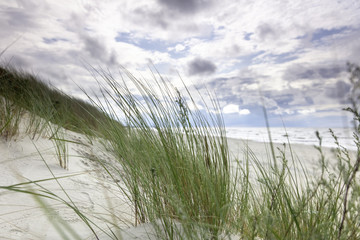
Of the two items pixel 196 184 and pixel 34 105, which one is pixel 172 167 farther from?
pixel 34 105

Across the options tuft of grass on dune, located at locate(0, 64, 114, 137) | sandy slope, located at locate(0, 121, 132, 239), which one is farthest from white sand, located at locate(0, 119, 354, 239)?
tuft of grass on dune, located at locate(0, 64, 114, 137)

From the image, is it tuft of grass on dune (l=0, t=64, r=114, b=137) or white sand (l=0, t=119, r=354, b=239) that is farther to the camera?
tuft of grass on dune (l=0, t=64, r=114, b=137)

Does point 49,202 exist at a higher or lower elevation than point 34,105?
lower

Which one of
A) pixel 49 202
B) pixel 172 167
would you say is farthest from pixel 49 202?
pixel 172 167

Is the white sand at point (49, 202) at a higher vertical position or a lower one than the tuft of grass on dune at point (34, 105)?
lower

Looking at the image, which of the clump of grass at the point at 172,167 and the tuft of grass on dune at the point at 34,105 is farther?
the tuft of grass on dune at the point at 34,105

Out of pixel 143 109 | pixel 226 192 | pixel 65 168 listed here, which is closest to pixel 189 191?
pixel 226 192

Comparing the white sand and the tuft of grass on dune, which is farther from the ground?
the tuft of grass on dune

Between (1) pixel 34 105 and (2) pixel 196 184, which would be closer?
(2) pixel 196 184

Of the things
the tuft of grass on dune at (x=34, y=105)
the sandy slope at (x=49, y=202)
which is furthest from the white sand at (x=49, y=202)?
the tuft of grass on dune at (x=34, y=105)

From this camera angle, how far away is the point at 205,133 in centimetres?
185

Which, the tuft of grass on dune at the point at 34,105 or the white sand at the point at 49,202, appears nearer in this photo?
the white sand at the point at 49,202

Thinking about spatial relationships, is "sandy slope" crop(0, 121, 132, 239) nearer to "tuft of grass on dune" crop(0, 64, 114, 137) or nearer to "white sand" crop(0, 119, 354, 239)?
"white sand" crop(0, 119, 354, 239)

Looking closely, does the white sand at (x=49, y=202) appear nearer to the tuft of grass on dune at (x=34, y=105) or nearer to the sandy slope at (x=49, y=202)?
the sandy slope at (x=49, y=202)
